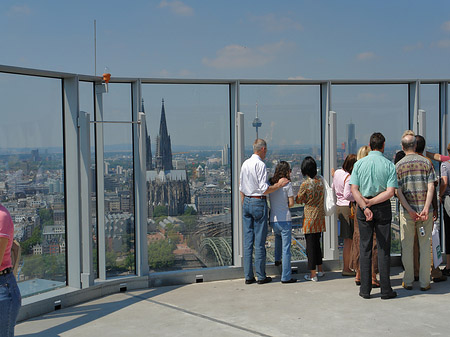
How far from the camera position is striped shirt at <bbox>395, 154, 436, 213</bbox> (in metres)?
6.04

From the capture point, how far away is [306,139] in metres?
7.39

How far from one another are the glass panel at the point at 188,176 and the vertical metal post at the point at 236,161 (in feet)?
0.24

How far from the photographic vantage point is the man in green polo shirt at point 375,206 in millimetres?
5828

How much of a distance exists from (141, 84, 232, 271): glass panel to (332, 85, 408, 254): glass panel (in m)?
1.58

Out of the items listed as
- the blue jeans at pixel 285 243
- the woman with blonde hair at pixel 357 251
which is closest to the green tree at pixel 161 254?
the blue jeans at pixel 285 243

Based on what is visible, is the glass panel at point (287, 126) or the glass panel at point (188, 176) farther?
the glass panel at point (287, 126)

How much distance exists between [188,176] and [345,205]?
2.02 metres

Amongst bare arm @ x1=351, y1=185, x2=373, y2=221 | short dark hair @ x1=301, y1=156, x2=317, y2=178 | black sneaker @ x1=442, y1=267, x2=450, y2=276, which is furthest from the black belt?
black sneaker @ x1=442, y1=267, x2=450, y2=276

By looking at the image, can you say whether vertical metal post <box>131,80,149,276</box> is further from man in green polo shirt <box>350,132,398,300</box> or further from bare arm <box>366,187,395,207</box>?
bare arm <box>366,187,395,207</box>

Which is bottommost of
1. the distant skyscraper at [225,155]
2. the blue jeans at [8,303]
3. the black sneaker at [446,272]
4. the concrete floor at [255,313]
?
the concrete floor at [255,313]

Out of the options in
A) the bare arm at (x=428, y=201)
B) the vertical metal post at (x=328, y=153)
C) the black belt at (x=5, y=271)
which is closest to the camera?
the black belt at (x=5, y=271)

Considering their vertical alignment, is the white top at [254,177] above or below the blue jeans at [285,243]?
above

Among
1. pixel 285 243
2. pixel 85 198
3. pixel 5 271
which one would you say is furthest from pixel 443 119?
pixel 5 271

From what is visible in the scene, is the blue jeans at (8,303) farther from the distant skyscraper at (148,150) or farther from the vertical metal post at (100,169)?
the distant skyscraper at (148,150)
